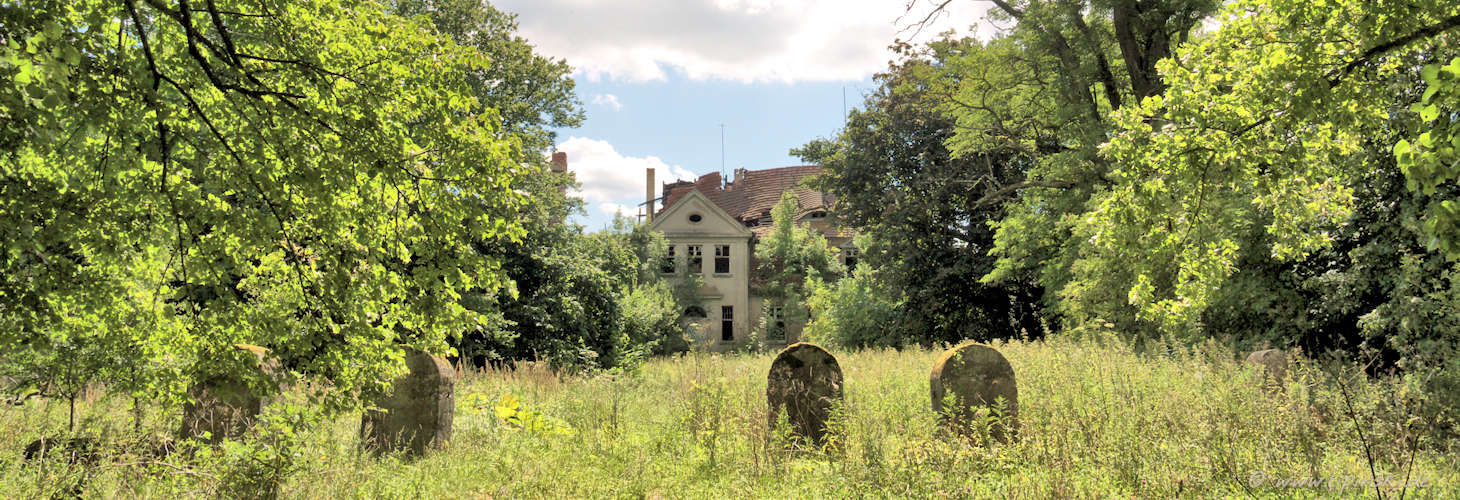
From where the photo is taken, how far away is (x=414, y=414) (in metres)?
8.00

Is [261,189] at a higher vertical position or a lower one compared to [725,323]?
higher

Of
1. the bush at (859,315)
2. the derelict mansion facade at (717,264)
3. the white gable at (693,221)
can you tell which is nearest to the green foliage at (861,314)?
the bush at (859,315)

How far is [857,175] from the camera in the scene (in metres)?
25.7

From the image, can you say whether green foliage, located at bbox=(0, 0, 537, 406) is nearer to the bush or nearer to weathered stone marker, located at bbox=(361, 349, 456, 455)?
weathered stone marker, located at bbox=(361, 349, 456, 455)

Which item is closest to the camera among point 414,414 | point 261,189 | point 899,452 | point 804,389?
point 261,189

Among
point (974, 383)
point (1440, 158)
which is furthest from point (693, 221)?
point (1440, 158)

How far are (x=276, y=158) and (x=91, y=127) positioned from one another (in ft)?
4.69

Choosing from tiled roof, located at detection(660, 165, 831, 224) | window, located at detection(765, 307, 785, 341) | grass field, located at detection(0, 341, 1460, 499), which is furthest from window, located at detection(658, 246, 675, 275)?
grass field, located at detection(0, 341, 1460, 499)

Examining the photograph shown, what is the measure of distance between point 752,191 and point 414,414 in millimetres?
38694

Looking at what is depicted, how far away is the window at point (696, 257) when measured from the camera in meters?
40.7

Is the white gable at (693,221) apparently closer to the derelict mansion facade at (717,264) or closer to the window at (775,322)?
the derelict mansion facade at (717,264)

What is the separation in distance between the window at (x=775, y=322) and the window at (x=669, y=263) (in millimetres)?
5278

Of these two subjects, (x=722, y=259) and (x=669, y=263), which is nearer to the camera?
(x=669, y=263)

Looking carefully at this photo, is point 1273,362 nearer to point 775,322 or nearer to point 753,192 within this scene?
point 775,322
